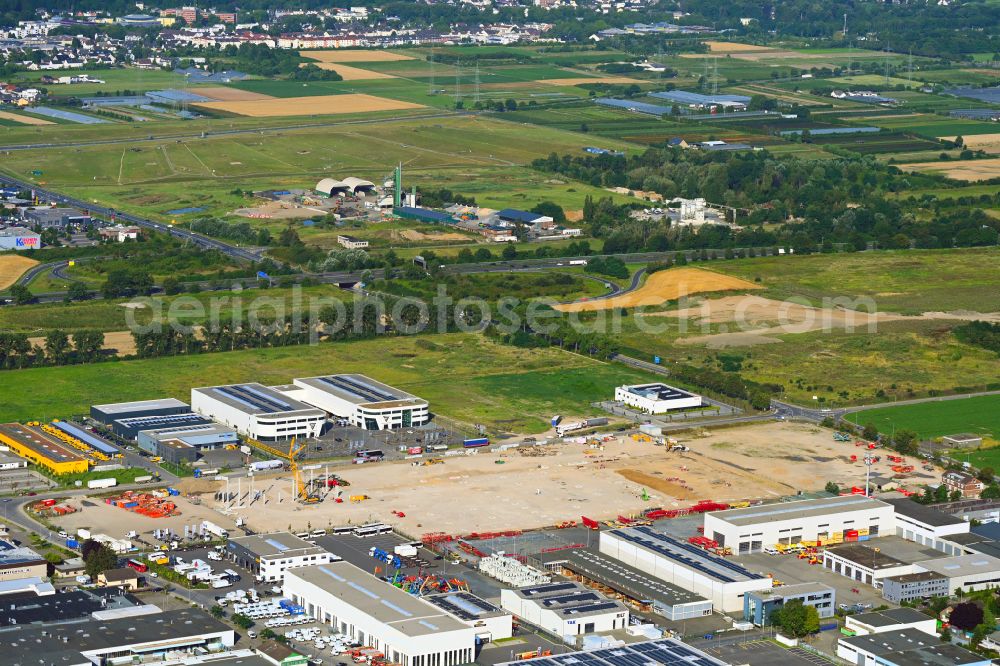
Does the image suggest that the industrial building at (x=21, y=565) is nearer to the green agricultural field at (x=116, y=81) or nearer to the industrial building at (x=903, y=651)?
the industrial building at (x=903, y=651)

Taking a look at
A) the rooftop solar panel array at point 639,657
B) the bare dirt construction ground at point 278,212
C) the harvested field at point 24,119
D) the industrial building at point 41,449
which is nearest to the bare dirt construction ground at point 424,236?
the bare dirt construction ground at point 278,212

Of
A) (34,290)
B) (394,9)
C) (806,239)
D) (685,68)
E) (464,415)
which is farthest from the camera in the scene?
(394,9)

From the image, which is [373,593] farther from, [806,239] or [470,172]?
[470,172]

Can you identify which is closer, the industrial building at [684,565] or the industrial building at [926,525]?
the industrial building at [684,565]

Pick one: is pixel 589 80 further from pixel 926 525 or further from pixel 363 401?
pixel 926 525

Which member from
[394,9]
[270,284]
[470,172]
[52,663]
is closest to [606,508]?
[52,663]

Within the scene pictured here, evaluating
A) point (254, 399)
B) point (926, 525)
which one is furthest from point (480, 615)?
point (254, 399)

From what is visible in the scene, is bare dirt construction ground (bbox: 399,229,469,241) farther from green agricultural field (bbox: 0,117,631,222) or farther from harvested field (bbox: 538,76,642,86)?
harvested field (bbox: 538,76,642,86)

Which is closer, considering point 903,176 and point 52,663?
point 52,663
